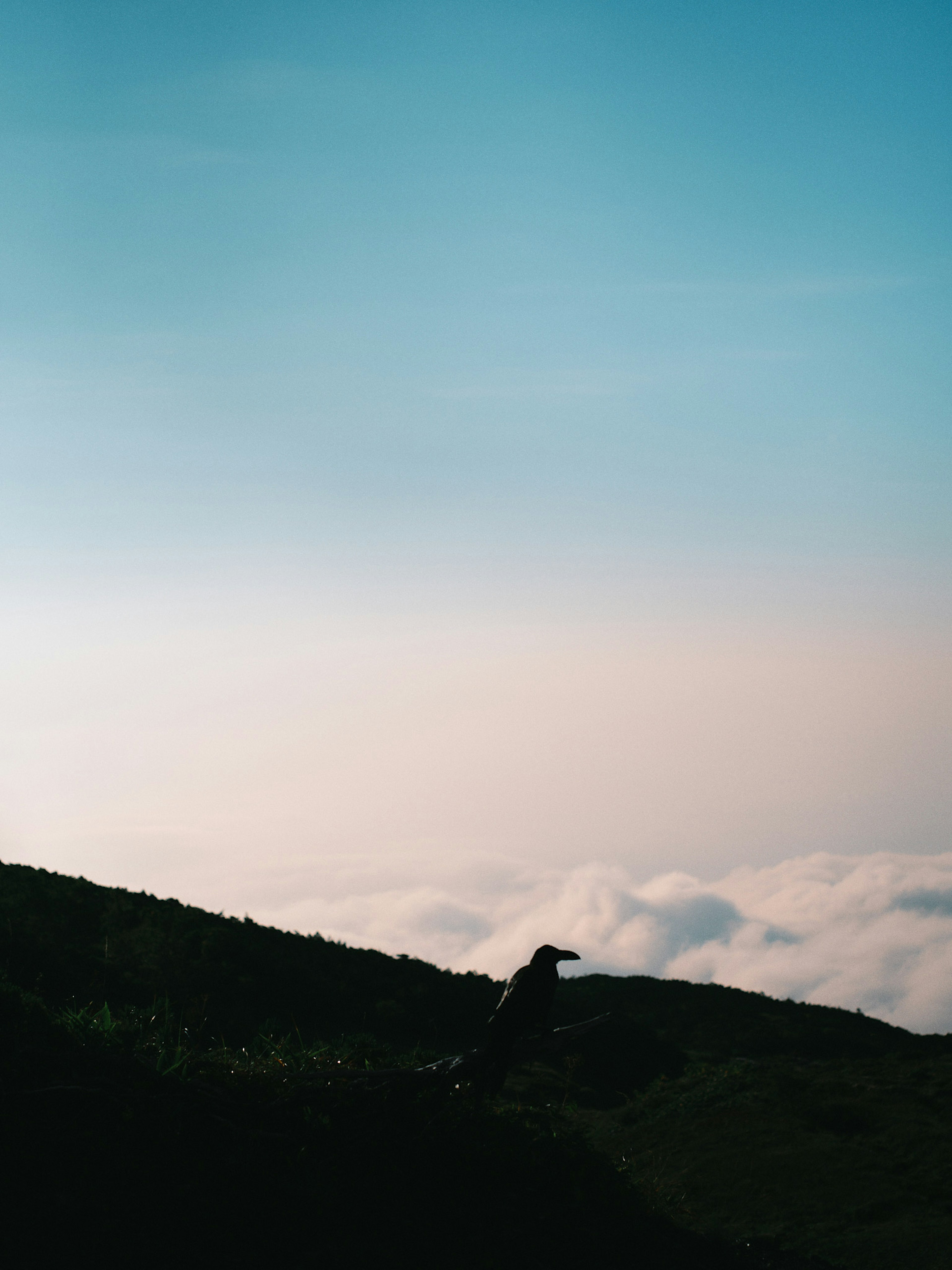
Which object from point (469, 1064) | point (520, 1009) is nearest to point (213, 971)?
point (469, 1064)

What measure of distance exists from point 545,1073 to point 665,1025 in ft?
69.7

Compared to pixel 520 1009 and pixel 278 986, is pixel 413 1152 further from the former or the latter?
pixel 278 986

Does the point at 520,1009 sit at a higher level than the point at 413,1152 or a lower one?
higher

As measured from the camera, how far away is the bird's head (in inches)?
341

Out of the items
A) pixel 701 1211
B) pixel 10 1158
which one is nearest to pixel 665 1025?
pixel 701 1211

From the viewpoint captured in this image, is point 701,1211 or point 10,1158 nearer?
point 10,1158

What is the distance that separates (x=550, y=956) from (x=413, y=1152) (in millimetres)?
2263

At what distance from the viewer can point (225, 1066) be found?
869cm

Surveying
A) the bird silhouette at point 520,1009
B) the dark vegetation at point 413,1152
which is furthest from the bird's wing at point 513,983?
the dark vegetation at point 413,1152

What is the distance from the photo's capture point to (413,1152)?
8.16 meters

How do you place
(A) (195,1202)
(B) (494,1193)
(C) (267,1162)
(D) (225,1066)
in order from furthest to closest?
1. (D) (225,1066)
2. (B) (494,1193)
3. (C) (267,1162)
4. (A) (195,1202)

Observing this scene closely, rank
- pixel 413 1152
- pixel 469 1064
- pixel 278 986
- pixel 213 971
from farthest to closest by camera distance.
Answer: pixel 278 986, pixel 213 971, pixel 469 1064, pixel 413 1152

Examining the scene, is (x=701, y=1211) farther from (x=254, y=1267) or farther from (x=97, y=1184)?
(x=97, y=1184)

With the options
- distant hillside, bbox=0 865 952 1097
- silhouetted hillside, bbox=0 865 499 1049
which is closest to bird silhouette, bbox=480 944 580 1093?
distant hillside, bbox=0 865 952 1097
